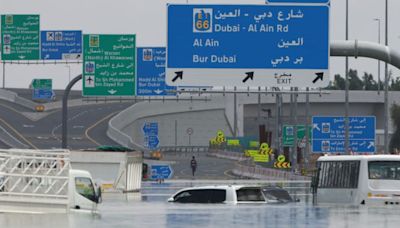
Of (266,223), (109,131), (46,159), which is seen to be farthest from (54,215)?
(109,131)

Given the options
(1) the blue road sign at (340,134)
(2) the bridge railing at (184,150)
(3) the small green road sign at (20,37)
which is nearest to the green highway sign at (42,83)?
(2) the bridge railing at (184,150)

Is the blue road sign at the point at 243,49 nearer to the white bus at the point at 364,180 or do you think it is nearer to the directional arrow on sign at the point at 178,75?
the directional arrow on sign at the point at 178,75

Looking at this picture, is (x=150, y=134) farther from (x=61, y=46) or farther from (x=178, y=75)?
(x=178, y=75)

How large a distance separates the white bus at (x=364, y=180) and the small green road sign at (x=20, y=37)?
118ft

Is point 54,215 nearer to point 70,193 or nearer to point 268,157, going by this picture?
point 70,193

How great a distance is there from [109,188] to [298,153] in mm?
31411

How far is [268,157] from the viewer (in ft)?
281

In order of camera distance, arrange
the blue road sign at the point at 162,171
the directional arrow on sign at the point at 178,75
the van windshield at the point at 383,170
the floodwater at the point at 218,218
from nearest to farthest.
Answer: the floodwater at the point at 218,218 < the directional arrow on sign at the point at 178,75 < the van windshield at the point at 383,170 < the blue road sign at the point at 162,171

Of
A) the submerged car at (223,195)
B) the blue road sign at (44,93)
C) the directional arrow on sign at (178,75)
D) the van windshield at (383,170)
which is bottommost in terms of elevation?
the submerged car at (223,195)

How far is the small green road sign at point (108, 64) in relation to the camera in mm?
60875

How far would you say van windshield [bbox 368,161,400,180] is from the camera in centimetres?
3659

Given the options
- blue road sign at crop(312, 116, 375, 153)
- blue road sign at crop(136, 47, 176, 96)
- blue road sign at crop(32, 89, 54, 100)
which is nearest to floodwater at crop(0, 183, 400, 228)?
blue road sign at crop(312, 116, 375, 153)

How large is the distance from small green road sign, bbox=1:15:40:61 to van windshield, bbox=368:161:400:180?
Result: 37.9m

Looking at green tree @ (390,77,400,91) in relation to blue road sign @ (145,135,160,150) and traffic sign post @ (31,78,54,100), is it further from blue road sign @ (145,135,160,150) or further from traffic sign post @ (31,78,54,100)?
blue road sign @ (145,135,160,150)
